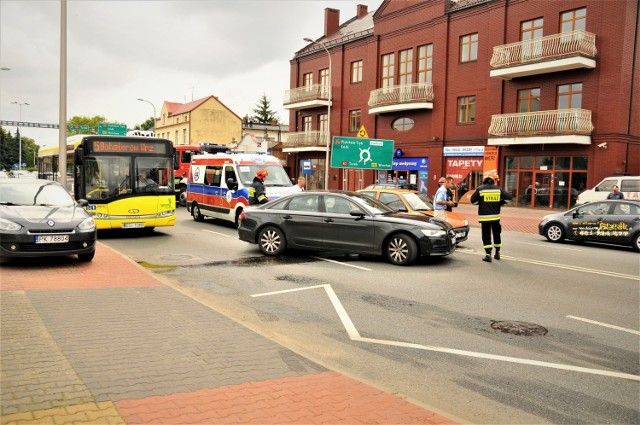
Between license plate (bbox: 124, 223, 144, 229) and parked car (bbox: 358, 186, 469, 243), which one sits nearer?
parked car (bbox: 358, 186, 469, 243)

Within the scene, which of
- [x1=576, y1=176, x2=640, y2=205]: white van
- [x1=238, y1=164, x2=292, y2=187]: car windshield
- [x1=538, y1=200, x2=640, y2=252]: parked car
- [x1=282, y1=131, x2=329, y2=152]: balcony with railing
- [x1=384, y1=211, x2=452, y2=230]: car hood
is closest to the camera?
[x1=384, y1=211, x2=452, y2=230]: car hood

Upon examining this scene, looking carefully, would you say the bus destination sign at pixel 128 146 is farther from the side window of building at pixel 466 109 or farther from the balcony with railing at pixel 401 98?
the balcony with railing at pixel 401 98

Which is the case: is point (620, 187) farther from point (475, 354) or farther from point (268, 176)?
point (475, 354)

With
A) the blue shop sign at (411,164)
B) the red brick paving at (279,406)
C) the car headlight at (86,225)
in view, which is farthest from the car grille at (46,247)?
the blue shop sign at (411,164)

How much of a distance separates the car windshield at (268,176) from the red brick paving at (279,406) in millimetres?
12606

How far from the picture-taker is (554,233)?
16.5 metres

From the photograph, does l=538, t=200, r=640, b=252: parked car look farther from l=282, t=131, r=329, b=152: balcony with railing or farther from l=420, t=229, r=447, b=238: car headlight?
l=282, t=131, r=329, b=152: balcony with railing

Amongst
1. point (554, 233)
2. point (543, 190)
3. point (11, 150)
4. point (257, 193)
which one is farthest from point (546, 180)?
point (11, 150)

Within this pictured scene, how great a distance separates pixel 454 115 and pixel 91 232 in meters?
26.1

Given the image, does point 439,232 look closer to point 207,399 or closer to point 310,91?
point 207,399

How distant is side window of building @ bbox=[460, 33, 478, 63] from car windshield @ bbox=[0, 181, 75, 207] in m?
26.1

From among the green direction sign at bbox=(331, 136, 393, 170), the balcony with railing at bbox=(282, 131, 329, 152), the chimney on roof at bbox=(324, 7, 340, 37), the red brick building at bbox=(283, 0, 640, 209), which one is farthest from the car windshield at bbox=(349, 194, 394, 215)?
the chimney on roof at bbox=(324, 7, 340, 37)

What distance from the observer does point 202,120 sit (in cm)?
7181

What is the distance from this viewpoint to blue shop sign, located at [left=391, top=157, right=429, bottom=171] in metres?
33.9
